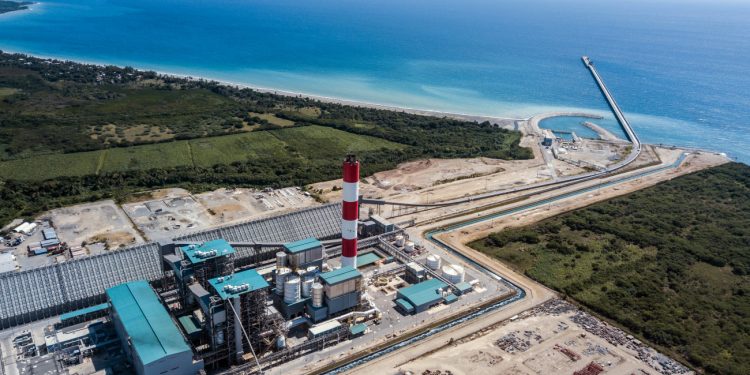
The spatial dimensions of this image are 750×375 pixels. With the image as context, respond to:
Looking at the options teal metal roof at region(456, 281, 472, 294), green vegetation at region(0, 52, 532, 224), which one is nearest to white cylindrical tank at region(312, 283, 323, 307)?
teal metal roof at region(456, 281, 472, 294)

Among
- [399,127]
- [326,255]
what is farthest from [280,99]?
[326,255]

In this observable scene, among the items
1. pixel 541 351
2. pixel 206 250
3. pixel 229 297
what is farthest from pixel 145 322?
pixel 541 351

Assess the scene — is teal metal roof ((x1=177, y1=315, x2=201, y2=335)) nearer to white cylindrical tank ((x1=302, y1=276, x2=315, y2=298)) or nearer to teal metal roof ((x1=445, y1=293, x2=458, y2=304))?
white cylindrical tank ((x1=302, y1=276, x2=315, y2=298))

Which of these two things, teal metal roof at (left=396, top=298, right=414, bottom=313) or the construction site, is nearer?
the construction site

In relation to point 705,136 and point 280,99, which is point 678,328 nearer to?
point 705,136

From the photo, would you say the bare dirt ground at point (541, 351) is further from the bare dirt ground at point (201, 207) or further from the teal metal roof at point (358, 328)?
the bare dirt ground at point (201, 207)

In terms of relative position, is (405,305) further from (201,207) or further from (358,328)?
(201,207)
